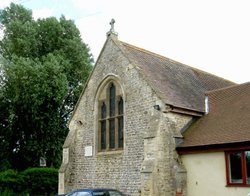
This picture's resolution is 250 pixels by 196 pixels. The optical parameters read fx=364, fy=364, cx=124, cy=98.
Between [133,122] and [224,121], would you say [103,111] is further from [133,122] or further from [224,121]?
[224,121]

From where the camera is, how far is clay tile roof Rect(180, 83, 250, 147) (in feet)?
50.2

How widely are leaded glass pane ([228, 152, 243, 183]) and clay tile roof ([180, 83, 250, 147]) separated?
705 mm

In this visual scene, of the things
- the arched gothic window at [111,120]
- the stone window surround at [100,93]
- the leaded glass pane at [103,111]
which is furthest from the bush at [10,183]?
the leaded glass pane at [103,111]

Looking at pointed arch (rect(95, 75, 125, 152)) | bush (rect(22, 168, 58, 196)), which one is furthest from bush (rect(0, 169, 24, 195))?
pointed arch (rect(95, 75, 125, 152))

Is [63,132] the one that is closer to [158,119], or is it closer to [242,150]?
[158,119]

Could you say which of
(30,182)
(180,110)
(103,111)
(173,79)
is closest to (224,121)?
(180,110)

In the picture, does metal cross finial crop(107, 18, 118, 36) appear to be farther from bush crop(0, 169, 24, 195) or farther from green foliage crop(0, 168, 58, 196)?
bush crop(0, 169, 24, 195)

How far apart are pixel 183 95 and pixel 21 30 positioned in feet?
62.3

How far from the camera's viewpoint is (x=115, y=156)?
1920 centimetres

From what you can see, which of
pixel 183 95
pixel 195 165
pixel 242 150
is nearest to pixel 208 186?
pixel 195 165

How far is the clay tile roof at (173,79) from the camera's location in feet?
60.4

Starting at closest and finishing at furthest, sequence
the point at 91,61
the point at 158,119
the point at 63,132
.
Answer: the point at 158,119
the point at 63,132
the point at 91,61

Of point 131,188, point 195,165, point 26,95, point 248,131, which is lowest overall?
point 131,188

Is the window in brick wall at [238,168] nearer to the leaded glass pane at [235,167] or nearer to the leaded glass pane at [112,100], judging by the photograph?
the leaded glass pane at [235,167]
